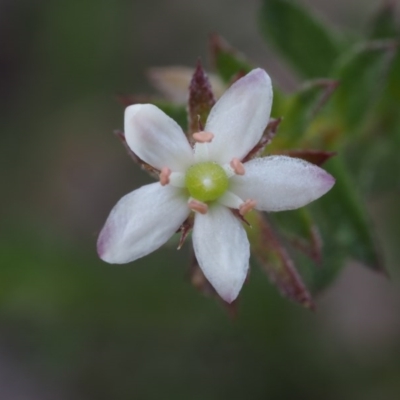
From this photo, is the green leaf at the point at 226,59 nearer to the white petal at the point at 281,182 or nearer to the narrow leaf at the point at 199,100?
the narrow leaf at the point at 199,100

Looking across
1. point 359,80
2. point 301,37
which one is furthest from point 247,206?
point 301,37

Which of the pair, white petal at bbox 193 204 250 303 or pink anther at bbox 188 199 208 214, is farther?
pink anther at bbox 188 199 208 214

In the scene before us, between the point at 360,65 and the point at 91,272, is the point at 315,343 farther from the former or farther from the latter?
the point at 360,65

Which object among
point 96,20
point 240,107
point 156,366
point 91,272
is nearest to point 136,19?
point 96,20

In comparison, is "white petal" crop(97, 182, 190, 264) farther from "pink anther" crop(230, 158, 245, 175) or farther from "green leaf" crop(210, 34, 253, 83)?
"green leaf" crop(210, 34, 253, 83)

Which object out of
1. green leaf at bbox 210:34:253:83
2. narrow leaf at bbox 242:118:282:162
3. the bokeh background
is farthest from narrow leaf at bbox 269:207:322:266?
the bokeh background
